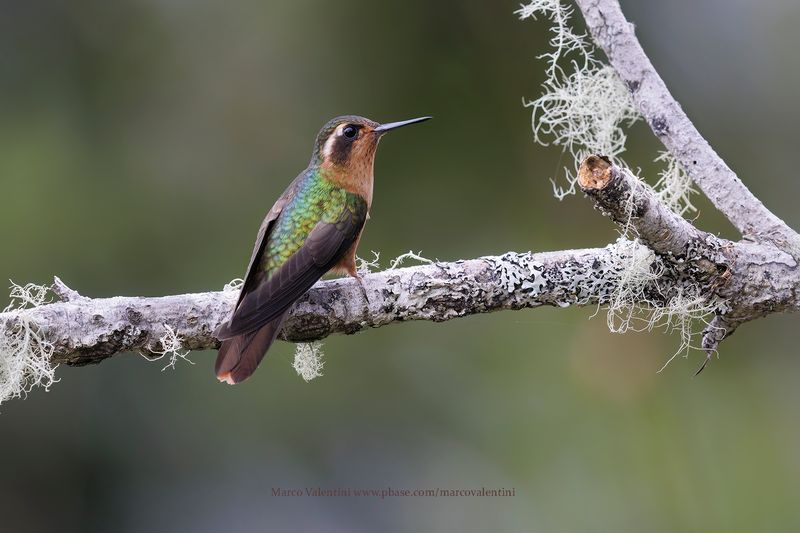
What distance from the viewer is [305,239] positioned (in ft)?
9.45

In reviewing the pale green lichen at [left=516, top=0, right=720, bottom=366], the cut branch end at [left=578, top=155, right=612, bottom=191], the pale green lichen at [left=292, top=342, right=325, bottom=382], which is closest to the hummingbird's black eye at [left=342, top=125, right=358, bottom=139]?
the pale green lichen at [left=516, top=0, right=720, bottom=366]

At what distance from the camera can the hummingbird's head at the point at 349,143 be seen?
316 centimetres

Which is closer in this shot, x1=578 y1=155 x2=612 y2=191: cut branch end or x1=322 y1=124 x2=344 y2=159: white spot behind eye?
x1=578 y1=155 x2=612 y2=191: cut branch end

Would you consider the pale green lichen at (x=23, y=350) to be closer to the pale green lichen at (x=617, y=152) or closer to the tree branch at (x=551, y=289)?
the tree branch at (x=551, y=289)

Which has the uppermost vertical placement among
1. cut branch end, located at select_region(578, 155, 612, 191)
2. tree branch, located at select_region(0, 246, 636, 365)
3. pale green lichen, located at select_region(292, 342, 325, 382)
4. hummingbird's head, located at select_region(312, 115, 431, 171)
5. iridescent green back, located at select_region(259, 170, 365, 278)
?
hummingbird's head, located at select_region(312, 115, 431, 171)

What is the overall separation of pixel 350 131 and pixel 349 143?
52 mm

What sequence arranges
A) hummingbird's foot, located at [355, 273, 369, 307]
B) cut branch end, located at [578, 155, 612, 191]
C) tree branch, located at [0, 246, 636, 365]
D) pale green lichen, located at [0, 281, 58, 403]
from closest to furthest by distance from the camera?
cut branch end, located at [578, 155, 612, 191] → pale green lichen, located at [0, 281, 58, 403] → tree branch, located at [0, 246, 636, 365] → hummingbird's foot, located at [355, 273, 369, 307]

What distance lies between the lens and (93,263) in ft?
14.3

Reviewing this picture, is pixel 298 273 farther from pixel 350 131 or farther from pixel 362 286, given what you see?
pixel 350 131

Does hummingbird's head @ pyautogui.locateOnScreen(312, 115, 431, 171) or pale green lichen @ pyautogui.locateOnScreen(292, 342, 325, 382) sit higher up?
hummingbird's head @ pyautogui.locateOnScreen(312, 115, 431, 171)

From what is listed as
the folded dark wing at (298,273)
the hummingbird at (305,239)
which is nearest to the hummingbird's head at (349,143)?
the hummingbird at (305,239)

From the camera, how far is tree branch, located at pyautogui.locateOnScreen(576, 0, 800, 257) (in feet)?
8.31

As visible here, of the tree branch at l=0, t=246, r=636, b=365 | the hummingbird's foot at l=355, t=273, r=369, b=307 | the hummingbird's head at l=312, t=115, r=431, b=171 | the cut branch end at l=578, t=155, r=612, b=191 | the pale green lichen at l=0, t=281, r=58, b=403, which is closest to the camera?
the cut branch end at l=578, t=155, r=612, b=191

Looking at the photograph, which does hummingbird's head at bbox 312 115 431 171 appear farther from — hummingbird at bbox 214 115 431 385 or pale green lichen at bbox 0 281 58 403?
pale green lichen at bbox 0 281 58 403
